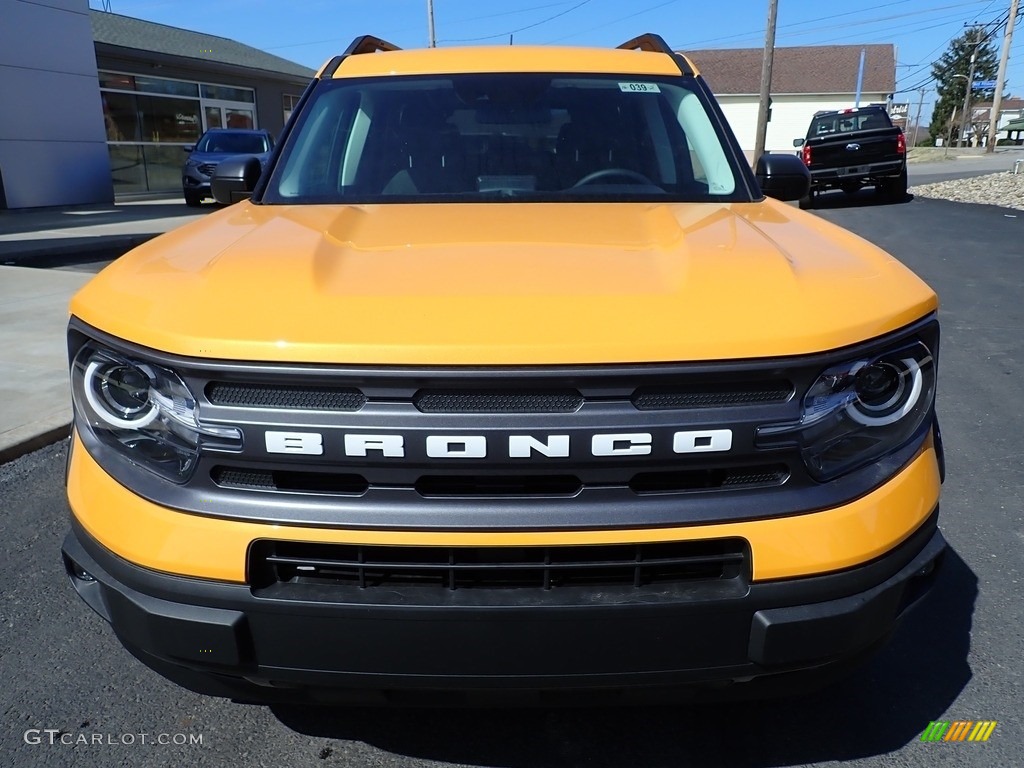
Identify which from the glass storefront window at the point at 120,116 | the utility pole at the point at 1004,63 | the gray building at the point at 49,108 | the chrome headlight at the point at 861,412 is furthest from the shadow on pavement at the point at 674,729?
the utility pole at the point at 1004,63

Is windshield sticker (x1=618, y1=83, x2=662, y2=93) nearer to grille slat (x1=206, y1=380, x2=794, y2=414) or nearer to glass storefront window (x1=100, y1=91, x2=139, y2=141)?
grille slat (x1=206, y1=380, x2=794, y2=414)

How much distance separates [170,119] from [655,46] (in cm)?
2159

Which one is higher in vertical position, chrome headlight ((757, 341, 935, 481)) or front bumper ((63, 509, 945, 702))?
chrome headlight ((757, 341, 935, 481))

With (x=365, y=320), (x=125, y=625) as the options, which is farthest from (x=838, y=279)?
(x=125, y=625)

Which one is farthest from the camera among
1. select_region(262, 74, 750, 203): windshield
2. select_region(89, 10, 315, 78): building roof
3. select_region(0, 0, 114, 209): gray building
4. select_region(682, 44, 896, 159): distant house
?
select_region(682, 44, 896, 159): distant house

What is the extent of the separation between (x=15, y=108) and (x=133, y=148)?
4.95 m

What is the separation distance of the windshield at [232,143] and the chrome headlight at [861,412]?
17248 mm

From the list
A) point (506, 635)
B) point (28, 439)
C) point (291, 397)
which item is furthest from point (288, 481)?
point (28, 439)

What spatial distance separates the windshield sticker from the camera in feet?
10.2

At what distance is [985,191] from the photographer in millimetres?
17203

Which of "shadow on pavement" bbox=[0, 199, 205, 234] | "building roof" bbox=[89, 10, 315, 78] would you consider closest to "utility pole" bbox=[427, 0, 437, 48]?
"building roof" bbox=[89, 10, 315, 78]

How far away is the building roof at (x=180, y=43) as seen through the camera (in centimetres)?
2066

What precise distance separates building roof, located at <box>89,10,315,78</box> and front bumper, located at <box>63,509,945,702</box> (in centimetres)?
2113

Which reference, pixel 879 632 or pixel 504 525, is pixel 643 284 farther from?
pixel 879 632
